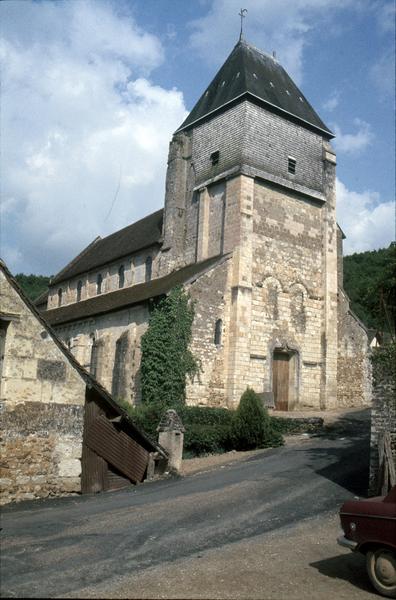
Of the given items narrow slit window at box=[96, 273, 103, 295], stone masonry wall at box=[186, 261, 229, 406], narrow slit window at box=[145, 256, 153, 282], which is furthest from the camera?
narrow slit window at box=[96, 273, 103, 295]

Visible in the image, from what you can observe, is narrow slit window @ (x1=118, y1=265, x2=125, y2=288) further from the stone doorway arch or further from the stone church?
the stone doorway arch

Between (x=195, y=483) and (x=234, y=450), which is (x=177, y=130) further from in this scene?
(x=195, y=483)

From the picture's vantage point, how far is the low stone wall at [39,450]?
1224 cm

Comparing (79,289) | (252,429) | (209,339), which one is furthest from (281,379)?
(79,289)

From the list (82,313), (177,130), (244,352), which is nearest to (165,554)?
(244,352)

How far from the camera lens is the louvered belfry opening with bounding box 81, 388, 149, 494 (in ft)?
44.8

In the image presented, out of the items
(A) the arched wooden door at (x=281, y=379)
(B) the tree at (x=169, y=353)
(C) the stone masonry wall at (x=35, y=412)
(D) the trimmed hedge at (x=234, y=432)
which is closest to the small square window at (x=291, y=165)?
(A) the arched wooden door at (x=281, y=379)

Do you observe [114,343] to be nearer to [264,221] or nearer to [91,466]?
[264,221]

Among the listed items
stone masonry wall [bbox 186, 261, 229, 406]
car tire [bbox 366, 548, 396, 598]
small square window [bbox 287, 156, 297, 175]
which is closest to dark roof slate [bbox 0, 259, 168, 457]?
car tire [bbox 366, 548, 396, 598]

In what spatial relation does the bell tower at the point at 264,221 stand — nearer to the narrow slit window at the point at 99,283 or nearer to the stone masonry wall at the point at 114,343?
the stone masonry wall at the point at 114,343

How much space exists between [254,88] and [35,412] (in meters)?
22.0

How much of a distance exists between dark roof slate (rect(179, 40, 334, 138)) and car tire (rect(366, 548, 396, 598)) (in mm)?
24827

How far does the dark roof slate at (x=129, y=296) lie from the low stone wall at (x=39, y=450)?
39.5 ft

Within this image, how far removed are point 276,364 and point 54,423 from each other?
52.5 ft
